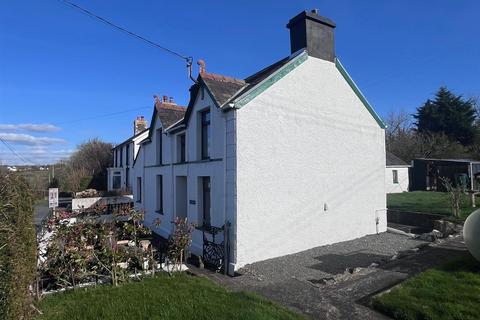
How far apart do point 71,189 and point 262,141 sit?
33874 mm

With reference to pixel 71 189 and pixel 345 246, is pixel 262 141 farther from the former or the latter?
pixel 71 189

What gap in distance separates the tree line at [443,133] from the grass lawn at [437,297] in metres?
36.9

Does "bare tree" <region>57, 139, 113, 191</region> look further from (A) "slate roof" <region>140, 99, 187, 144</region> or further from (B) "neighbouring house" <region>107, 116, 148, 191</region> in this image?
(A) "slate roof" <region>140, 99, 187, 144</region>

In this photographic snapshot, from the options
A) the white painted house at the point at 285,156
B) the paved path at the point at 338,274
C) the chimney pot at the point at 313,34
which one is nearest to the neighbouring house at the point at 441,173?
the white painted house at the point at 285,156

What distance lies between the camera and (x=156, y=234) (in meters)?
16.2

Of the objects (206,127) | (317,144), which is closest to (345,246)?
(317,144)

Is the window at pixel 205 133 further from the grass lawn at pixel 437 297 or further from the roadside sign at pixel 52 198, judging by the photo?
the grass lawn at pixel 437 297

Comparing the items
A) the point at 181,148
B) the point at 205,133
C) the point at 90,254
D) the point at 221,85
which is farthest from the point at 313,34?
the point at 90,254

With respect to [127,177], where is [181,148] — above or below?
above

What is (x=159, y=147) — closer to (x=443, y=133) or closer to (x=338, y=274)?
(x=338, y=274)

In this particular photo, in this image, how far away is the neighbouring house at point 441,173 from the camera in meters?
28.2

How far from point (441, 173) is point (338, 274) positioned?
97.2 ft

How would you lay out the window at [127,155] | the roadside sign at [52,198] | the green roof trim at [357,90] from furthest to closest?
the window at [127,155] < the roadside sign at [52,198] < the green roof trim at [357,90]

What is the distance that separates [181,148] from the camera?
14297mm
